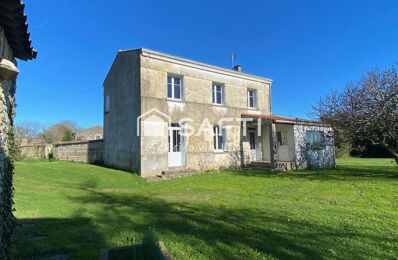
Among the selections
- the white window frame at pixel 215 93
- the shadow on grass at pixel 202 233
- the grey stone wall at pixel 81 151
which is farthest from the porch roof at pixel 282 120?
the shadow on grass at pixel 202 233

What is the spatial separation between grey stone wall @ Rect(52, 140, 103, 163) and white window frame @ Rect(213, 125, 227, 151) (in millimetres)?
8334

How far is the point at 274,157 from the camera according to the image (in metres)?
19.8

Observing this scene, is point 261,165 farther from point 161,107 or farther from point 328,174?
point 161,107

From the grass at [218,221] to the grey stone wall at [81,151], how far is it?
9937 mm

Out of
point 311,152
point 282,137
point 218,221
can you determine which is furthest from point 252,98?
point 218,221

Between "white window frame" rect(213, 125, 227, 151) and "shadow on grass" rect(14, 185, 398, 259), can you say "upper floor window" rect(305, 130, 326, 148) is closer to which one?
"white window frame" rect(213, 125, 227, 151)

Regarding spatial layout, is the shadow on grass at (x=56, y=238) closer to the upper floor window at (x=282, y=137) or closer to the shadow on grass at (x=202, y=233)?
the shadow on grass at (x=202, y=233)

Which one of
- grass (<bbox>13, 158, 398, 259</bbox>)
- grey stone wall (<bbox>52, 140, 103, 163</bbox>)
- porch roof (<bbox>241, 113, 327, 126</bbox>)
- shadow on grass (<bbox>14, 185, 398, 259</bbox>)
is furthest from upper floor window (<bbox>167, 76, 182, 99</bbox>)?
shadow on grass (<bbox>14, 185, 398, 259</bbox>)

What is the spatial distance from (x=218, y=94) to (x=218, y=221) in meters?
14.9

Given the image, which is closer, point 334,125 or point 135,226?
point 135,226

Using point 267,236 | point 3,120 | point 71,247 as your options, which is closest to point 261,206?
point 267,236

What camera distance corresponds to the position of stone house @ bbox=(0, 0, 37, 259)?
10.4ft

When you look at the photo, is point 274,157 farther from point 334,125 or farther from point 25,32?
point 25,32

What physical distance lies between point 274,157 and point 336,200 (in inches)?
417
